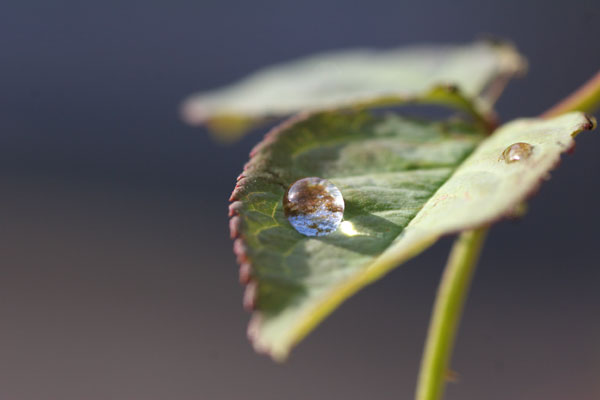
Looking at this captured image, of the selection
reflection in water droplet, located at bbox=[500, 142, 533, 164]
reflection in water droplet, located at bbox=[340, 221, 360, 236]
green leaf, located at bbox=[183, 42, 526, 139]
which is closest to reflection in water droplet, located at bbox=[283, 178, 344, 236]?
reflection in water droplet, located at bbox=[340, 221, 360, 236]

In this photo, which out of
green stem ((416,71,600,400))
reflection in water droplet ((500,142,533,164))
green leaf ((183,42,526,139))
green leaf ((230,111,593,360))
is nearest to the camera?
green leaf ((230,111,593,360))

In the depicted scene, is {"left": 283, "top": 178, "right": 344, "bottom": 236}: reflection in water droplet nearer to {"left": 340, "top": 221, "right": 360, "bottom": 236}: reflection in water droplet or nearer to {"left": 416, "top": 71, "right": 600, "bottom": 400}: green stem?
{"left": 340, "top": 221, "right": 360, "bottom": 236}: reflection in water droplet

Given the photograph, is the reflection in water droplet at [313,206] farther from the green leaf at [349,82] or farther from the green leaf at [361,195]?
the green leaf at [349,82]

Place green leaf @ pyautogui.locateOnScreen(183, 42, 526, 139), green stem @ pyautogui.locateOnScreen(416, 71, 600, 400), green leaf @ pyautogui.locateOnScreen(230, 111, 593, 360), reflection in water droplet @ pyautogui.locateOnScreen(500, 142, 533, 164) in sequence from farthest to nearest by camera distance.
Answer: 1. green leaf @ pyautogui.locateOnScreen(183, 42, 526, 139)
2. green stem @ pyautogui.locateOnScreen(416, 71, 600, 400)
3. reflection in water droplet @ pyautogui.locateOnScreen(500, 142, 533, 164)
4. green leaf @ pyautogui.locateOnScreen(230, 111, 593, 360)

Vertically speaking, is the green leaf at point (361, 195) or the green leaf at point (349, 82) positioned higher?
the green leaf at point (349, 82)

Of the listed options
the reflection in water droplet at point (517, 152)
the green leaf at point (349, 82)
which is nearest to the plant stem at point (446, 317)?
the reflection in water droplet at point (517, 152)
